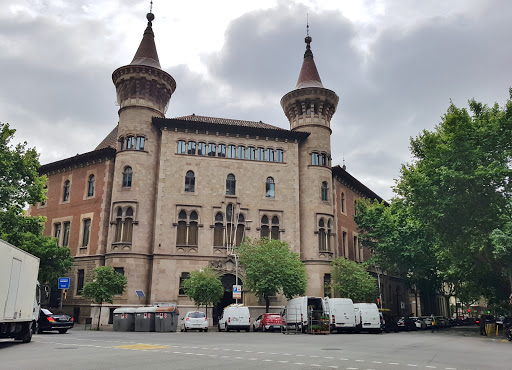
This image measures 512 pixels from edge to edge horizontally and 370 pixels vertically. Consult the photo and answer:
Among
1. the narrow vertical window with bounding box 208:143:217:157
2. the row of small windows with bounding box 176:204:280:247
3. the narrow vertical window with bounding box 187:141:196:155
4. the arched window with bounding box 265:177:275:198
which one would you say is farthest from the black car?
the arched window with bounding box 265:177:275:198

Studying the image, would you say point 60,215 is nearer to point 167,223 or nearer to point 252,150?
point 167,223

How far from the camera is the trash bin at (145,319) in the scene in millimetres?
29484

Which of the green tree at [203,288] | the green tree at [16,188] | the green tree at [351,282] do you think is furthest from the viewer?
the green tree at [351,282]


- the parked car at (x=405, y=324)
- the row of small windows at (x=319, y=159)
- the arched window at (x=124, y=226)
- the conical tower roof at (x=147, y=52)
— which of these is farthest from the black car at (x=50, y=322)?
the row of small windows at (x=319, y=159)

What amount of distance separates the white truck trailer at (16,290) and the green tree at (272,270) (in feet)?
64.3

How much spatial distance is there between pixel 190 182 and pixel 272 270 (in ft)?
41.0

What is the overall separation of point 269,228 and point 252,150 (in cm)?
798

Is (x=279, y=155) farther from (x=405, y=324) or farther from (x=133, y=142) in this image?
(x=405, y=324)

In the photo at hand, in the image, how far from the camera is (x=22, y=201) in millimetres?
29734

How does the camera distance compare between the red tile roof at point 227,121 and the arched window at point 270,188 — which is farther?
the red tile roof at point 227,121

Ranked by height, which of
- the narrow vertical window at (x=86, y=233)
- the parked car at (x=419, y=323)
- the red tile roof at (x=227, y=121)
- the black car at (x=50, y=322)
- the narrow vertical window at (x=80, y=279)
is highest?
the red tile roof at (x=227, y=121)

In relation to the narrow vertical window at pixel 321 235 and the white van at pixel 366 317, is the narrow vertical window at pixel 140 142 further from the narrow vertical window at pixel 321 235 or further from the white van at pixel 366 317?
the white van at pixel 366 317

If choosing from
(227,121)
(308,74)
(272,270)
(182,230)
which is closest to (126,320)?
(272,270)

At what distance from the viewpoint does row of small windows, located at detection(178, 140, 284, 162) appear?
43.1 meters
